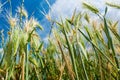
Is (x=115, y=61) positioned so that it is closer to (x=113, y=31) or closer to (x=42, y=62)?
(x=113, y=31)

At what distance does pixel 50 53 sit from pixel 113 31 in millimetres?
647

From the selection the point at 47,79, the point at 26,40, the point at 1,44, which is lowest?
the point at 47,79

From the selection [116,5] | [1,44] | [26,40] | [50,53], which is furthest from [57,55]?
[26,40]

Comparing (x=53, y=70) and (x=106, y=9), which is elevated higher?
(x=106, y=9)

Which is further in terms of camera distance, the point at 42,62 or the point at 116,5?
the point at 42,62

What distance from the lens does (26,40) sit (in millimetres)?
1186

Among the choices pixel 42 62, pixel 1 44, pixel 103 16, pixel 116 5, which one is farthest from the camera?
pixel 42 62

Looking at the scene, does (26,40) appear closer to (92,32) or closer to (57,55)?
(92,32)

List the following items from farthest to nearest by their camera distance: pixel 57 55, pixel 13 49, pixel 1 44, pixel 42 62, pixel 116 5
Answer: pixel 57 55
pixel 42 62
pixel 1 44
pixel 116 5
pixel 13 49

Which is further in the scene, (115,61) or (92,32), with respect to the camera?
(92,32)

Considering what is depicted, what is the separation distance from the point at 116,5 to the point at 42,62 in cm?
61

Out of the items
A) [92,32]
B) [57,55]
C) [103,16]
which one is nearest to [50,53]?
[57,55]

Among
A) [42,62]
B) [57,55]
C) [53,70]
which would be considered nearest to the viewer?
[42,62]

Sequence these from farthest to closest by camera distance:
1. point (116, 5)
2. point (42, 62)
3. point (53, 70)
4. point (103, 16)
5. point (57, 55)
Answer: point (57, 55), point (53, 70), point (42, 62), point (116, 5), point (103, 16)
